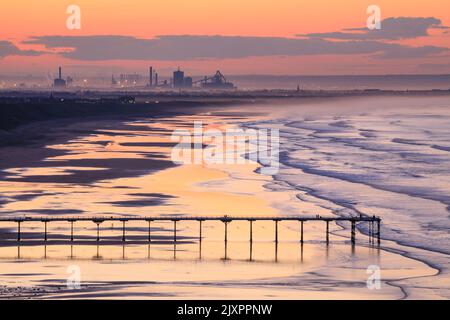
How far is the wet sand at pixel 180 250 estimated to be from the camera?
34625mm

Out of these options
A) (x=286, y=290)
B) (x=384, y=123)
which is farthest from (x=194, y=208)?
(x=384, y=123)

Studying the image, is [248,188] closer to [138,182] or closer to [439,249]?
[138,182]

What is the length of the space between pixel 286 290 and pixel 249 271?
3.60 meters

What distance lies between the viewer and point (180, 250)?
42156 millimetres

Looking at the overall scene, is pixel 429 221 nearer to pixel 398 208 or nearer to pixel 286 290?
pixel 398 208

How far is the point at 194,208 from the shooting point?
53.7 m

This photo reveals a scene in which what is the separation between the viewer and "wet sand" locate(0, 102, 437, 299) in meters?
34.6

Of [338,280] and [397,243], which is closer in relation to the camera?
[338,280]
